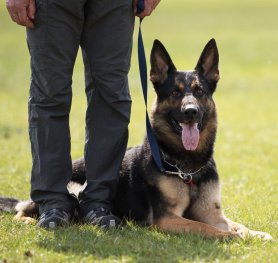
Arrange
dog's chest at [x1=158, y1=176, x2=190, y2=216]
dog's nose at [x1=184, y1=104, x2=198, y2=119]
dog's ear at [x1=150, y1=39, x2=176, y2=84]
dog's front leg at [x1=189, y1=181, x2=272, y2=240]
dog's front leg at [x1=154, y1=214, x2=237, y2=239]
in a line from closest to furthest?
dog's front leg at [x1=154, y1=214, x2=237, y2=239] → dog's nose at [x1=184, y1=104, x2=198, y2=119] → dog's chest at [x1=158, y1=176, x2=190, y2=216] → dog's front leg at [x1=189, y1=181, x2=272, y2=240] → dog's ear at [x1=150, y1=39, x2=176, y2=84]

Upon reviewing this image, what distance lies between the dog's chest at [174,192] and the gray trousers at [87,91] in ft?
1.56

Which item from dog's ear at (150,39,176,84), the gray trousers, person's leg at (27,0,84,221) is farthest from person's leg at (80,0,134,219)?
dog's ear at (150,39,176,84)

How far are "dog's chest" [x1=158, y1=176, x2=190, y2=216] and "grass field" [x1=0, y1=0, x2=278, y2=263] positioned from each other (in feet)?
0.99

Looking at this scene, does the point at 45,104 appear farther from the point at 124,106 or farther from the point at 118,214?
the point at 118,214

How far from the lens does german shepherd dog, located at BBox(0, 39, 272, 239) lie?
5.53 metres

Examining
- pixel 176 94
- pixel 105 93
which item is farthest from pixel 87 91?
pixel 176 94

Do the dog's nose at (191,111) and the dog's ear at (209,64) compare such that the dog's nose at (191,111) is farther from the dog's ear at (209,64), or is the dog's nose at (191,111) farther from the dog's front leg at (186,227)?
the dog's front leg at (186,227)

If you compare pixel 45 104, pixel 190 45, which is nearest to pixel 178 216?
pixel 45 104

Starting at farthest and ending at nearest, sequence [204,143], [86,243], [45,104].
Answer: [204,143]
[45,104]
[86,243]

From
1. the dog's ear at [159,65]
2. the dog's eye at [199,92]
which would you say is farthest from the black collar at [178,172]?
the dog's ear at [159,65]

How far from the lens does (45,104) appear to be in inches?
213

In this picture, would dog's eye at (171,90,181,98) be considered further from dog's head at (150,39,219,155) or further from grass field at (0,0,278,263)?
grass field at (0,0,278,263)

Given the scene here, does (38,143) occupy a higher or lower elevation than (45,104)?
lower

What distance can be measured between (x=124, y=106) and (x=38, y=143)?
2.62ft
